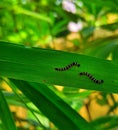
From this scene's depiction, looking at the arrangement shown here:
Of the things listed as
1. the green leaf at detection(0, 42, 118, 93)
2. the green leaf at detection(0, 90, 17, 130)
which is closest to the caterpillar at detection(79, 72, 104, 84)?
the green leaf at detection(0, 42, 118, 93)

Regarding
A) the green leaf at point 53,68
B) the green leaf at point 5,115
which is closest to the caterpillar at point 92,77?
the green leaf at point 53,68

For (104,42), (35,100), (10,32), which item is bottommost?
(35,100)

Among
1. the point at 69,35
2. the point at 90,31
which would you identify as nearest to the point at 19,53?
the point at 90,31

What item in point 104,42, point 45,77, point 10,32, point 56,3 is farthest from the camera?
point 10,32

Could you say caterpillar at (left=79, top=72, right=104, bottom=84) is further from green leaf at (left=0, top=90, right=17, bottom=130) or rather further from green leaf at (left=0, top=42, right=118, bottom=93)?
green leaf at (left=0, top=90, right=17, bottom=130)

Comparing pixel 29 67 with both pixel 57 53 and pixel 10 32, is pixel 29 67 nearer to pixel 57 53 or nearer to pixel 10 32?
pixel 57 53

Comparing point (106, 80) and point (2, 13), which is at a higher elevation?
point (2, 13)

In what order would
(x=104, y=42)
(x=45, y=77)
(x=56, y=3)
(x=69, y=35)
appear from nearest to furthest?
(x=45, y=77) < (x=104, y=42) < (x=56, y=3) < (x=69, y=35)
